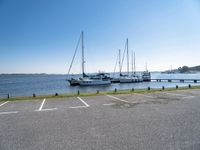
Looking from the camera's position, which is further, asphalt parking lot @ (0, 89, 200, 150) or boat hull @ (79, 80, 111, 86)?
boat hull @ (79, 80, 111, 86)

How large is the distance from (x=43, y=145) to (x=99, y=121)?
2.56m

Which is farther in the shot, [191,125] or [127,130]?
[191,125]

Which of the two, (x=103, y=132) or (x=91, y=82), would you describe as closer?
(x=103, y=132)

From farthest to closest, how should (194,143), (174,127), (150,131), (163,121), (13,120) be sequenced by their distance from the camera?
(13,120) → (163,121) → (174,127) → (150,131) → (194,143)

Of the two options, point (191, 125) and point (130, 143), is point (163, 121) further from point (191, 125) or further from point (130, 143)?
point (130, 143)

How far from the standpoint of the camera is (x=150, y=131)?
4.98 meters

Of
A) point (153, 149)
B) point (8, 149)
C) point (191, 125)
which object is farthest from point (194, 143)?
point (8, 149)

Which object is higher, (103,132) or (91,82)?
(103,132)

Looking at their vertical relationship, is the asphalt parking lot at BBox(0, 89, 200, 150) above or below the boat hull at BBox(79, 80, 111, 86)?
above

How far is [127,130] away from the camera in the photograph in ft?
16.9

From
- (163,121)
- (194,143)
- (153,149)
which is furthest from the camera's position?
(163,121)

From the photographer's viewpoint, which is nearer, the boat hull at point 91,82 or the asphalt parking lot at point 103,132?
the asphalt parking lot at point 103,132

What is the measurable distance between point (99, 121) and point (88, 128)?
2.89 ft

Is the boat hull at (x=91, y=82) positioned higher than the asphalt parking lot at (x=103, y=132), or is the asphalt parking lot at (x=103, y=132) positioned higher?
the asphalt parking lot at (x=103, y=132)
